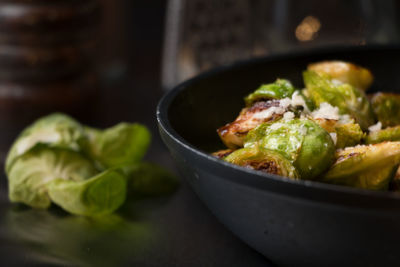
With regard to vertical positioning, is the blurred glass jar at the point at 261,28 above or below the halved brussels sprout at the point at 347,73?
below

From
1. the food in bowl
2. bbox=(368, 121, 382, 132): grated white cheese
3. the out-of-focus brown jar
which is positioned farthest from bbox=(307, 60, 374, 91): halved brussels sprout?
the out-of-focus brown jar

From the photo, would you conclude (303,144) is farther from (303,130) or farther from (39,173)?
(39,173)

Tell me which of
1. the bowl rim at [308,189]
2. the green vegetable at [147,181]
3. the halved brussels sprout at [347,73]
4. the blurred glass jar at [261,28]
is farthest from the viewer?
the blurred glass jar at [261,28]

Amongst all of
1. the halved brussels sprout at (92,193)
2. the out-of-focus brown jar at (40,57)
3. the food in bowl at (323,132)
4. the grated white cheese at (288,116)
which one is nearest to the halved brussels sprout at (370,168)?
the food in bowl at (323,132)

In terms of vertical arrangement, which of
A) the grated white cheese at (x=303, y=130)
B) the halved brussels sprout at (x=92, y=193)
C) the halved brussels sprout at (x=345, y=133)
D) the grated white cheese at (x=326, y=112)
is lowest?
the halved brussels sprout at (x=92, y=193)

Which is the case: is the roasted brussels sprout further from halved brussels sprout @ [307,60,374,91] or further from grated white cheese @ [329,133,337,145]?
halved brussels sprout @ [307,60,374,91]

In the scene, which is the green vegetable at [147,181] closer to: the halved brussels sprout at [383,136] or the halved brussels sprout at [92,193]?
the halved brussels sprout at [92,193]
